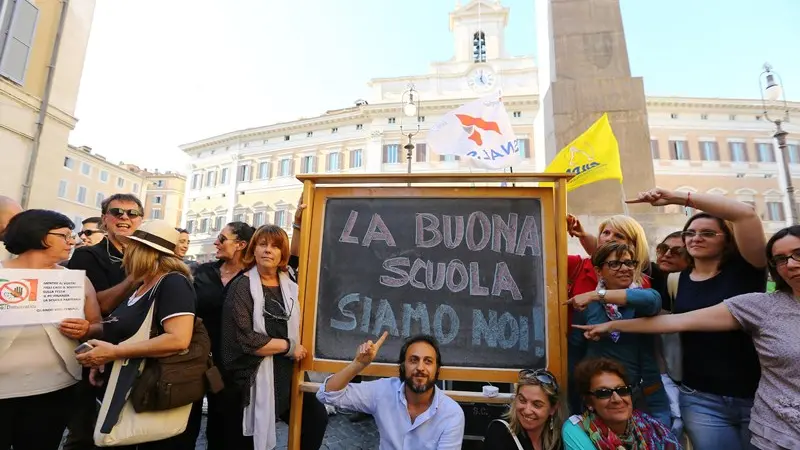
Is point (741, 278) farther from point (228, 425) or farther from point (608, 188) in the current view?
point (608, 188)

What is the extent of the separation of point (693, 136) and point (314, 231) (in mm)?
40560

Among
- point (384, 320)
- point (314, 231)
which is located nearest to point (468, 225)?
point (384, 320)

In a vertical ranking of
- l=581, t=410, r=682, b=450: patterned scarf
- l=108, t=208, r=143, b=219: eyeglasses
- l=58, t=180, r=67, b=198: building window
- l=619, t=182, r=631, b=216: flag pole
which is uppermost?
l=58, t=180, r=67, b=198: building window

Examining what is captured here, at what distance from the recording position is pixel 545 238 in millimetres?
2334

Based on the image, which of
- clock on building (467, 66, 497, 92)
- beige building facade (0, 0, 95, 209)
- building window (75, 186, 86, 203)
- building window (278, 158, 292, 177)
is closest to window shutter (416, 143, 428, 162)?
clock on building (467, 66, 497, 92)

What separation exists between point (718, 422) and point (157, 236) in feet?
10.2

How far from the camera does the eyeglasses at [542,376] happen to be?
2.08m

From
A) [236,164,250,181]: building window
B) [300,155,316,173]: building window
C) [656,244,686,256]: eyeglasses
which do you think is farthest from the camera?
[236,164,250,181]: building window

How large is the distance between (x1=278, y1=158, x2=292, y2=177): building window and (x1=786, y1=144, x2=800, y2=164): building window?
43.7 m

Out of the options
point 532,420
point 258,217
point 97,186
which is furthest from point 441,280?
point 97,186

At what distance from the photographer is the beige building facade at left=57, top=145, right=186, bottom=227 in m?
41.6

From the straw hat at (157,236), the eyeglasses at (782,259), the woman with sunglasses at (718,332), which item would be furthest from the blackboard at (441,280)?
the eyeglasses at (782,259)

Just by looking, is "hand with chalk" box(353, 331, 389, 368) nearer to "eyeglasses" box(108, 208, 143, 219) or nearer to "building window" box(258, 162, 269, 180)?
"eyeglasses" box(108, 208, 143, 219)

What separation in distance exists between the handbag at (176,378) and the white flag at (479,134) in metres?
4.77
